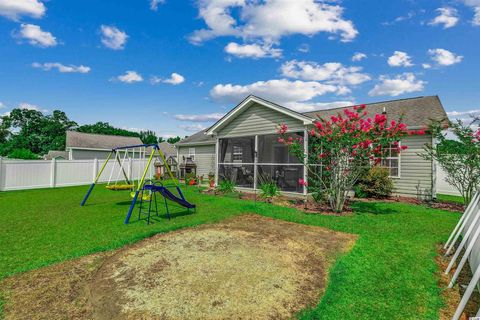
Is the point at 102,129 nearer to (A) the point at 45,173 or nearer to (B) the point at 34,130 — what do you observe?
(B) the point at 34,130

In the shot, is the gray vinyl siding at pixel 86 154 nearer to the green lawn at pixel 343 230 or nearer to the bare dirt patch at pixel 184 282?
the green lawn at pixel 343 230

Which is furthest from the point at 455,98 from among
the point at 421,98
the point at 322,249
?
the point at 322,249

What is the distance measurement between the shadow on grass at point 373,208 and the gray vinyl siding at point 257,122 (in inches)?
139

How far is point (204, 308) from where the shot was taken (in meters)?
2.39

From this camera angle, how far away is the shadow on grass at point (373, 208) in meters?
7.40

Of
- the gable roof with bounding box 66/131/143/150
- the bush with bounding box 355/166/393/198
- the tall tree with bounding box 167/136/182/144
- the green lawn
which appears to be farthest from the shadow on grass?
the tall tree with bounding box 167/136/182/144

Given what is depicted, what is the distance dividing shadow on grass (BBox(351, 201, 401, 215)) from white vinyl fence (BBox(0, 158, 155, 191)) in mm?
7969

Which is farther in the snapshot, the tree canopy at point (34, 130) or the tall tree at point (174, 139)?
the tall tree at point (174, 139)

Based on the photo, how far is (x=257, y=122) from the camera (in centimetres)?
1059

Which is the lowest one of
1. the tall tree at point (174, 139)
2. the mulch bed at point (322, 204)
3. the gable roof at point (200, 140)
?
the mulch bed at point (322, 204)

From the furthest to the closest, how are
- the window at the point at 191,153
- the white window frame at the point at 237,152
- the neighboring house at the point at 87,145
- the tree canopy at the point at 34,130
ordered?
the tree canopy at the point at 34,130 < the neighboring house at the point at 87,145 < the window at the point at 191,153 < the white window frame at the point at 237,152

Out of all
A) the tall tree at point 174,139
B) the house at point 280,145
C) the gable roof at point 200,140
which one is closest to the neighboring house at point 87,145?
the gable roof at point 200,140

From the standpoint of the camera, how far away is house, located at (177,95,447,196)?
9.61 meters

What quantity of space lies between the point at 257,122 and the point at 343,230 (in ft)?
20.9
